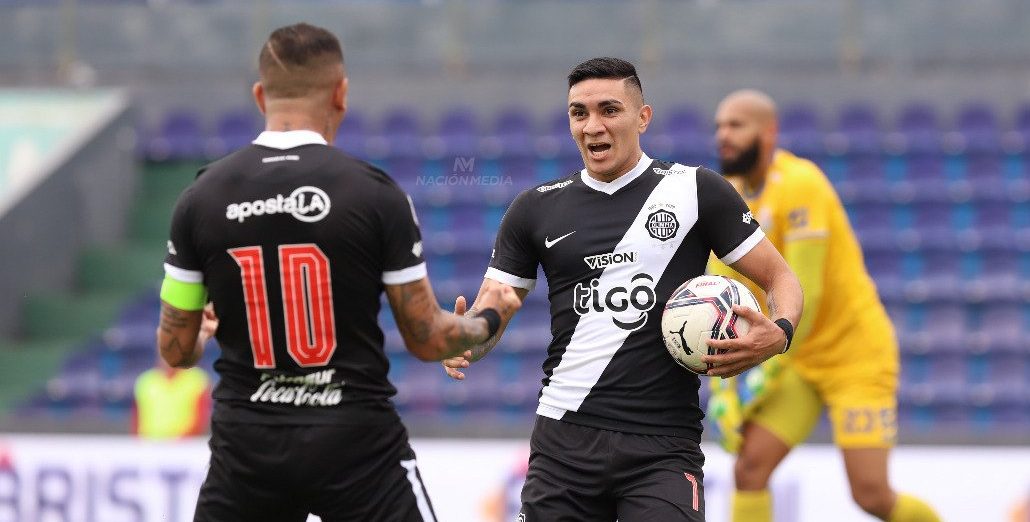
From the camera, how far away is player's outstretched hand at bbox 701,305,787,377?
4512mm

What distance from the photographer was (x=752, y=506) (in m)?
6.79

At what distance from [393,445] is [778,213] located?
3.07 meters

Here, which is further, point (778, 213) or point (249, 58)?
point (249, 58)

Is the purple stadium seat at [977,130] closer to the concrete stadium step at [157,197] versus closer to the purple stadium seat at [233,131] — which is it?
the purple stadium seat at [233,131]

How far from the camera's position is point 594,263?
15.8ft

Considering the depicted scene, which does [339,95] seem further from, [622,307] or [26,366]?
[26,366]

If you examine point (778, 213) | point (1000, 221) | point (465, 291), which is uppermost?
point (778, 213)

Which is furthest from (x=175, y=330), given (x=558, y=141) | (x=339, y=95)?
(x=558, y=141)

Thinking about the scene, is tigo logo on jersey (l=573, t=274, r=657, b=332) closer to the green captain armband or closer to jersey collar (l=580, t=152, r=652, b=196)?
jersey collar (l=580, t=152, r=652, b=196)

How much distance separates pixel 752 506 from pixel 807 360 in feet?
2.56

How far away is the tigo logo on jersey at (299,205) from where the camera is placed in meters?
4.11

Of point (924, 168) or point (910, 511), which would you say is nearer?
point (910, 511)

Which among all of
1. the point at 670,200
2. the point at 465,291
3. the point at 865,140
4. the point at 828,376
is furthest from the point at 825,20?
the point at 670,200

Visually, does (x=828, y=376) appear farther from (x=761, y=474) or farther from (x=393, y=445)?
(x=393, y=445)
